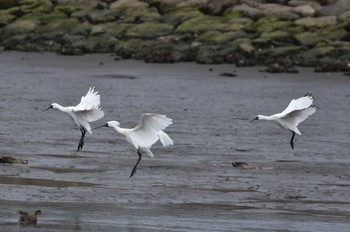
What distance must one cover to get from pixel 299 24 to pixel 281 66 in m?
5.46

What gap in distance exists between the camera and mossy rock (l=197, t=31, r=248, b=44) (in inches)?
1401

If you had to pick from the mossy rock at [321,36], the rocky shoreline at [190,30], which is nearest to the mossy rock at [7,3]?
the rocky shoreline at [190,30]

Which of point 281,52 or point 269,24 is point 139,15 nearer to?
point 269,24

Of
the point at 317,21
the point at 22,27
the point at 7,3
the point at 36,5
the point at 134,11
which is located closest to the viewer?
the point at 317,21

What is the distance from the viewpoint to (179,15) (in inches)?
1548

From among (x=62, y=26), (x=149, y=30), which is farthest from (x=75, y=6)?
(x=149, y=30)

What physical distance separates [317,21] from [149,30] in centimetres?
519

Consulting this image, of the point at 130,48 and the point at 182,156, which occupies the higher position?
the point at 182,156

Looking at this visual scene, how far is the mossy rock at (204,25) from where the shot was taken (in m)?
37.0

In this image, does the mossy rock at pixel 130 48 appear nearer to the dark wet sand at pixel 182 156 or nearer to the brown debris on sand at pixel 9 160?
the dark wet sand at pixel 182 156

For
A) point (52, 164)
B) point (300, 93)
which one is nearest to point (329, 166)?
point (52, 164)

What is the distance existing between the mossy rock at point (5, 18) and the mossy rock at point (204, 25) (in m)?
6.54

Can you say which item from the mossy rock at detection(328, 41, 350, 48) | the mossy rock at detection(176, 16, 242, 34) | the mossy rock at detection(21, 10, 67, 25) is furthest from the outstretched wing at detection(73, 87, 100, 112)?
the mossy rock at detection(21, 10, 67, 25)

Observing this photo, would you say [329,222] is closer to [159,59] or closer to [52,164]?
[52,164]
